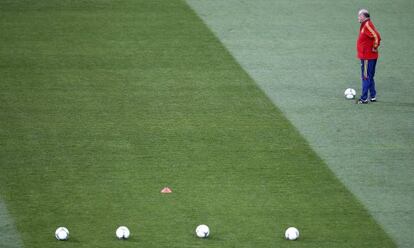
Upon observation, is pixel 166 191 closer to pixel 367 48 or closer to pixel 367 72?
pixel 367 72

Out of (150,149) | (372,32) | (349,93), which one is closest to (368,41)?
(372,32)

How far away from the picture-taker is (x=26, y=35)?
63.8 ft

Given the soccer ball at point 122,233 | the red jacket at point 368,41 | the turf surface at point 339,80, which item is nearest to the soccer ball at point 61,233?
the soccer ball at point 122,233

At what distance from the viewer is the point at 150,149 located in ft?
44.9

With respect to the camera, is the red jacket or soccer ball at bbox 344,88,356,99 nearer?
the red jacket

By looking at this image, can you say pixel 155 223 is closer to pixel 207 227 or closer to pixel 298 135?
pixel 207 227

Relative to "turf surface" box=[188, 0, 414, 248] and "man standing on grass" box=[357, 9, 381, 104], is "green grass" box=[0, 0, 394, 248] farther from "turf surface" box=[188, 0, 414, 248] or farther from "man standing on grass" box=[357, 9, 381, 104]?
"man standing on grass" box=[357, 9, 381, 104]

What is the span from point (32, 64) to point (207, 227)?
8012mm

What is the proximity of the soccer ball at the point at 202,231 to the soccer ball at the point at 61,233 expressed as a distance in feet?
5.14

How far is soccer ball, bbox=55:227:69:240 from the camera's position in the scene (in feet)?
35.1

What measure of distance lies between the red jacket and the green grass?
1851 millimetres

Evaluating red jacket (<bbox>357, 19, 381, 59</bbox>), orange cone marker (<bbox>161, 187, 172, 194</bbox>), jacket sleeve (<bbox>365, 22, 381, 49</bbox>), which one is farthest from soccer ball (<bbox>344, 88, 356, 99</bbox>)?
orange cone marker (<bbox>161, 187, 172, 194</bbox>)

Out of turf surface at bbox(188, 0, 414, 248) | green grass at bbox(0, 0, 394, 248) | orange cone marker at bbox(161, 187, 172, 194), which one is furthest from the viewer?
turf surface at bbox(188, 0, 414, 248)

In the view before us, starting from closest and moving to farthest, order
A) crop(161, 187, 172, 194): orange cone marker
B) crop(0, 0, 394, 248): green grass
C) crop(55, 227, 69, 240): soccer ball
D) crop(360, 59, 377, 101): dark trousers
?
crop(55, 227, 69, 240): soccer ball < crop(0, 0, 394, 248): green grass < crop(161, 187, 172, 194): orange cone marker < crop(360, 59, 377, 101): dark trousers
